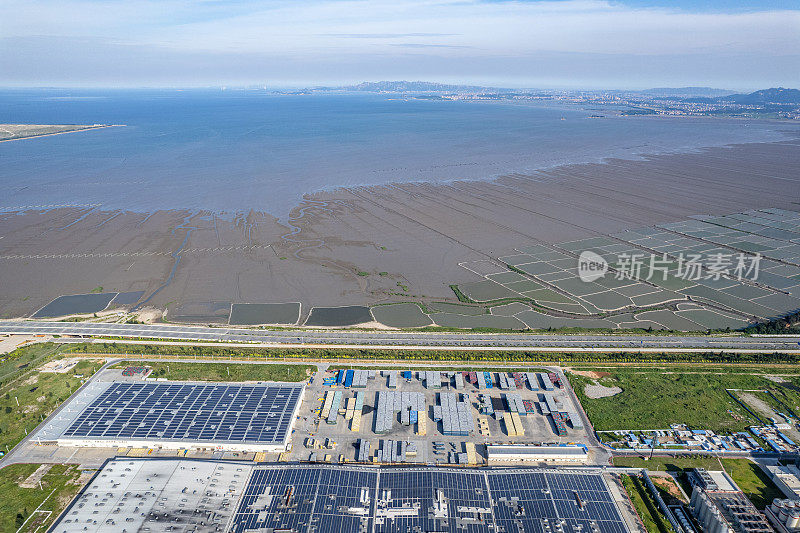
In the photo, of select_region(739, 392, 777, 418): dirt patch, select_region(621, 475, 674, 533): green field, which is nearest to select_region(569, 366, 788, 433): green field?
select_region(739, 392, 777, 418): dirt patch

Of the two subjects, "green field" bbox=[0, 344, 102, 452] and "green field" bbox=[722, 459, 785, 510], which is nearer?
"green field" bbox=[722, 459, 785, 510]

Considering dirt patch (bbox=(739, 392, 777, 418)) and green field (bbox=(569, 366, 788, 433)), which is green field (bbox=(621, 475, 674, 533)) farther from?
dirt patch (bbox=(739, 392, 777, 418))

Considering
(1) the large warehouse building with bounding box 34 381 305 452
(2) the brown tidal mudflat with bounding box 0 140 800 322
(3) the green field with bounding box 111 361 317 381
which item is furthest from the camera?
(2) the brown tidal mudflat with bounding box 0 140 800 322

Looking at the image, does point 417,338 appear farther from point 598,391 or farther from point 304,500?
point 304,500

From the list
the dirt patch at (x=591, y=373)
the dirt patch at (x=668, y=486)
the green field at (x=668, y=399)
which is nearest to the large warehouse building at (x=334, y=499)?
the dirt patch at (x=668, y=486)

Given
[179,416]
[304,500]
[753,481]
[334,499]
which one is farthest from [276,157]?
[753,481]

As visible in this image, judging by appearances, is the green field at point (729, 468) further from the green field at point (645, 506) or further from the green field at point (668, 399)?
the green field at point (668, 399)

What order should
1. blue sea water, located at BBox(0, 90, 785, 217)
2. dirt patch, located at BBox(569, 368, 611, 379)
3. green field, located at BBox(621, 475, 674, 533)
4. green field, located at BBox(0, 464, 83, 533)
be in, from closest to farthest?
green field, located at BBox(621, 475, 674, 533)
green field, located at BBox(0, 464, 83, 533)
dirt patch, located at BBox(569, 368, 611, 379)
blue sea water, located at BBox(0, 90, 785, 217)

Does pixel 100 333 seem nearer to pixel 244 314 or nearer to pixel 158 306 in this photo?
pixel 158 306
